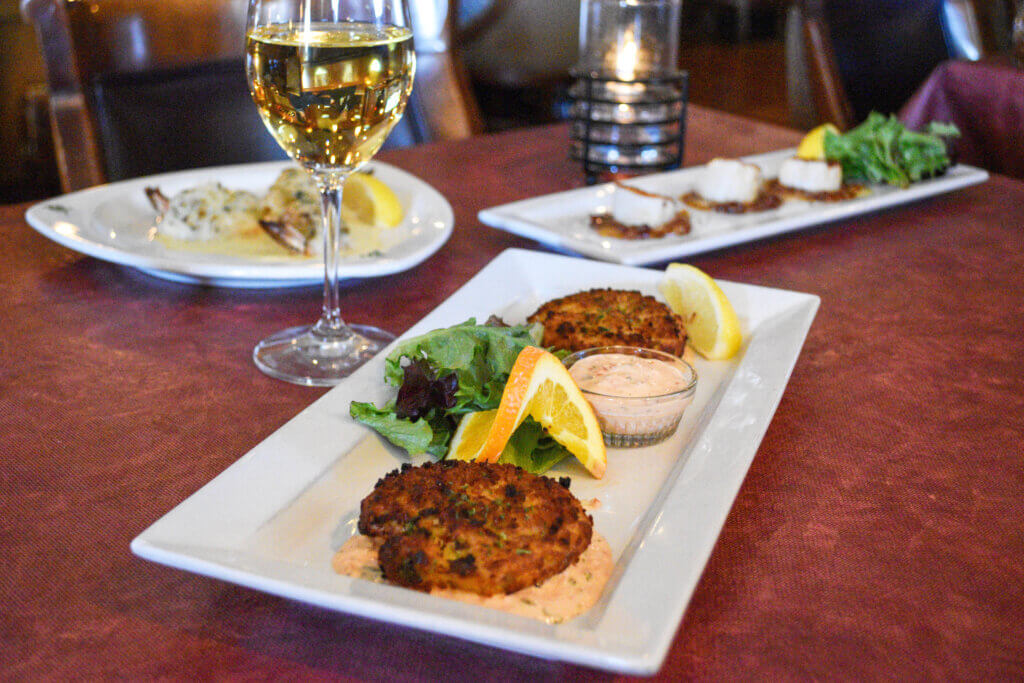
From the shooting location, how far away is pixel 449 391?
0.98 meters

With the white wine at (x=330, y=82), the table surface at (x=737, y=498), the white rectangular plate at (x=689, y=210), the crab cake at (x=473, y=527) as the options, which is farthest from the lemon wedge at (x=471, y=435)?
the white rectangular plate at (x=689, y=210)

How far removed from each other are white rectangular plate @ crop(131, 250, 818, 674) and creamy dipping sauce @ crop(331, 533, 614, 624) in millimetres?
11

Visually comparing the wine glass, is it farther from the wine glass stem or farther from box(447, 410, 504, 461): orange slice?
box(447, 410, 504, 461): orange slice

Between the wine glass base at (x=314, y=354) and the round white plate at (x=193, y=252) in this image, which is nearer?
the wine glass base at (x=314, y=354)

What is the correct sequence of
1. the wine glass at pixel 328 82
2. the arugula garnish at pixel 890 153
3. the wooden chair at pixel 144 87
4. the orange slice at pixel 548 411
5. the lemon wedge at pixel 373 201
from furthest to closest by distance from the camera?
the wooden chair at pixel 144 87
the arugula garnish at pixel 890 153
the lemon wedge at pixel 373 201
the wine glass at pixel 328 82
the orange slice at pixel 548 411

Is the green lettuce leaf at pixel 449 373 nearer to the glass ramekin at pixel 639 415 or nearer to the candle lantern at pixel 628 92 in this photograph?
the glass ramekin at pixel 639 415

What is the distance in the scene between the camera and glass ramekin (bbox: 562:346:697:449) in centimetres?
96

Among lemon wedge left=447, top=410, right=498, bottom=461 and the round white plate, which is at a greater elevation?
the round white plate

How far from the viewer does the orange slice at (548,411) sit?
35.4 inches

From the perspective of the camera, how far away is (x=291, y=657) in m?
0.69

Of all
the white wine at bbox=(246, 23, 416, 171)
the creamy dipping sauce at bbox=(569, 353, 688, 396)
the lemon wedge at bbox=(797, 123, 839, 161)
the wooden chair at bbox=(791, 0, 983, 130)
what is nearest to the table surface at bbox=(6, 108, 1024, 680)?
the creamy dipping sauce at bbox=(569, 353, 688, 396)

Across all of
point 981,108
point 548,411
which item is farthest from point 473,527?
point 981,108

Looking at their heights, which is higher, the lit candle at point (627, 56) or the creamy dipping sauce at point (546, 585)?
the lit candle at point (627, 56)

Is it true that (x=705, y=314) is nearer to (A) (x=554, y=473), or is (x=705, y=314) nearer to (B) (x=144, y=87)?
(A) (x=554, y=473)
